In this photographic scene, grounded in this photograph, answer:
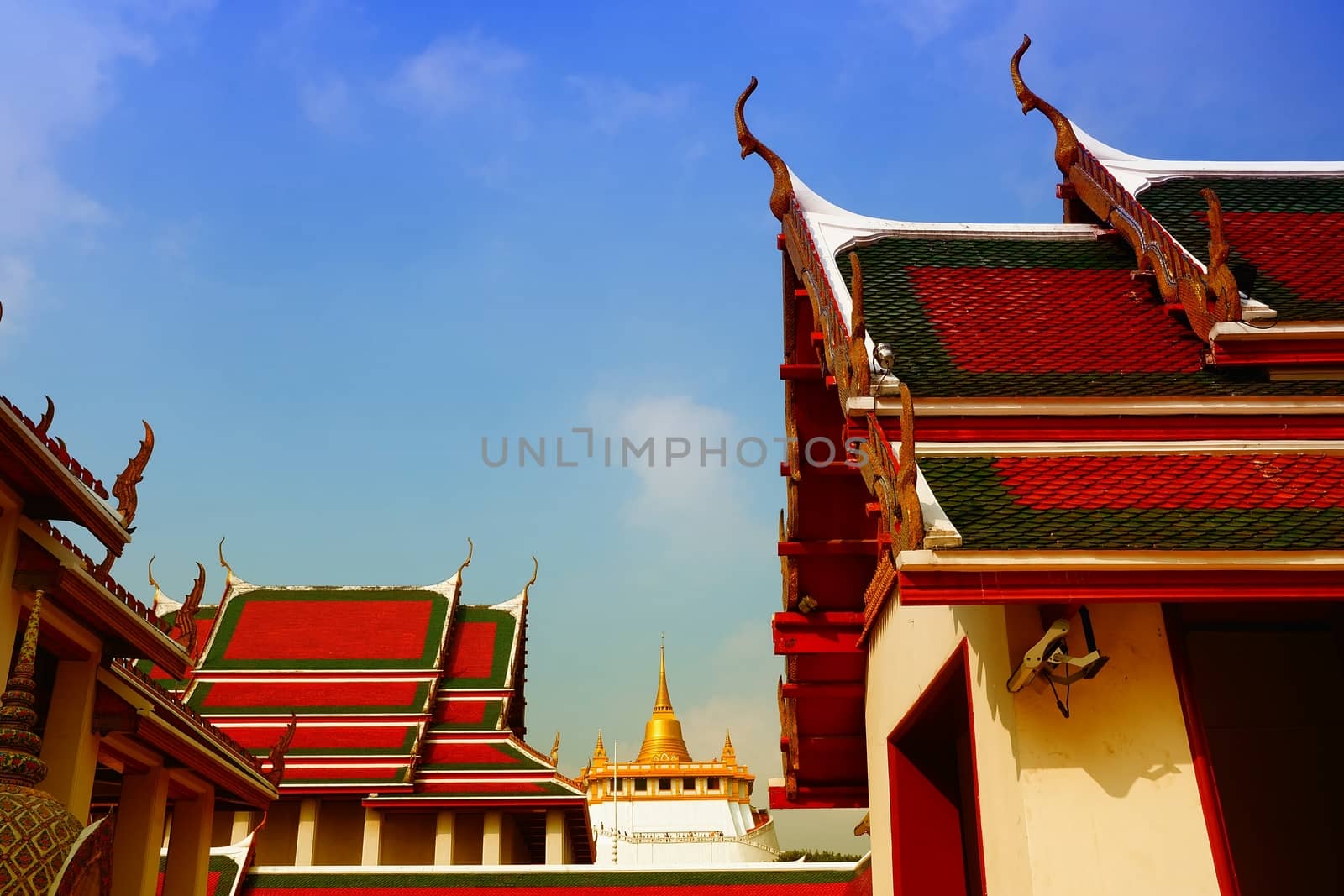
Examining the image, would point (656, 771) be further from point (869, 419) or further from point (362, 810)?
point (869, 419)

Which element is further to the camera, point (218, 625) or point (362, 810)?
point (218, 625)

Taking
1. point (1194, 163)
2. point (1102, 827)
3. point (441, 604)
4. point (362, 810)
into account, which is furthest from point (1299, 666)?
point (441, 604)

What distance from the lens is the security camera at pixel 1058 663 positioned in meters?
4.03

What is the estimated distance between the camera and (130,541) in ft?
30.2

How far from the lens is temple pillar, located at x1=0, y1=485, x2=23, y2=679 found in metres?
7.71

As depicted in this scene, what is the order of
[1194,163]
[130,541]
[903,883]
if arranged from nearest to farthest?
[903,883] → [1194,163] → [130,541]

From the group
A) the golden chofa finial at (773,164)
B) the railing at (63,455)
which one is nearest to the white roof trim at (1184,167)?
the golden chofa finial at (773,164)

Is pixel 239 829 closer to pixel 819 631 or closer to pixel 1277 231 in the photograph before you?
pixel 819 631

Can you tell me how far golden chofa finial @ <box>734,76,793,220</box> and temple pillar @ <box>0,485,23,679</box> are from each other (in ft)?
17.4

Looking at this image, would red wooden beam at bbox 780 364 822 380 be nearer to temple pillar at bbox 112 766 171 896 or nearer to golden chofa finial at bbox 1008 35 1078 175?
golden chofa finial at bbox 1008 35 1078 175

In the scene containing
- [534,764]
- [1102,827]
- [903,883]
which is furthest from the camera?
[534,764]

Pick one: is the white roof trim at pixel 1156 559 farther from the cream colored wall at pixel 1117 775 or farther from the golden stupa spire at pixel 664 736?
the golden stupa spire at pixel 664 736

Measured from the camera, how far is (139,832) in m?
10.6

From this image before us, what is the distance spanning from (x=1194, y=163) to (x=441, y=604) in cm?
1837
